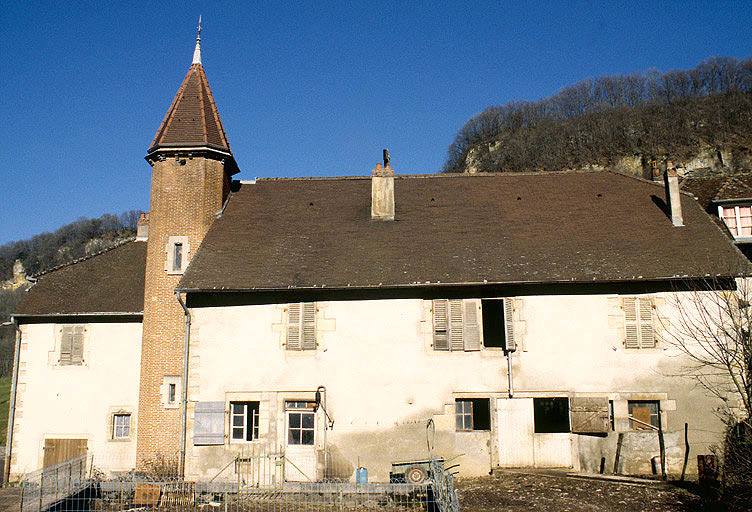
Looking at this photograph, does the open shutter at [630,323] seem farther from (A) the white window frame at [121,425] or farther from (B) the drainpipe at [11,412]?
(B) the drainpipe at [11,412]

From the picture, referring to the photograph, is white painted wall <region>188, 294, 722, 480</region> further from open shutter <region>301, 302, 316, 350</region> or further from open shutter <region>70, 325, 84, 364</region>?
open shutter <region>70, 325, 84, 364</region>

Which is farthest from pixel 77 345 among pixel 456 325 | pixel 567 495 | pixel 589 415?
pixel 589 415


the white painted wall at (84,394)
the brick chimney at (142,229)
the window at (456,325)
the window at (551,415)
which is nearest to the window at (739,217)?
the window at (551,415)

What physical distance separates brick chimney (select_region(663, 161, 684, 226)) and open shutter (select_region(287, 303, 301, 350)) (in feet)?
34.6

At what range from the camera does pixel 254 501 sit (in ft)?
42.0

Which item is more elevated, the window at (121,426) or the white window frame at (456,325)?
the white window frame at (456,325)

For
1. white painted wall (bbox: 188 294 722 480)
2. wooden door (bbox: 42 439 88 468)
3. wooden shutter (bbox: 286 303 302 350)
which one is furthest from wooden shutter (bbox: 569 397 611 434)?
wooden door (bbox: 42 439 88 468)

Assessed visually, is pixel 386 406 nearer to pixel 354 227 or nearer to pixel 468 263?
pixel 468 263

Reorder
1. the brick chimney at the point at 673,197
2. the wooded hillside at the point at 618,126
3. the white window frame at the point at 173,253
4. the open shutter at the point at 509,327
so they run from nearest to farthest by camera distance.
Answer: the open shutter at the point at 509,327, the white window frame at the point at 173,253, the brick chimney at the point at 673,197, the wooded hillside at the point at 618,126

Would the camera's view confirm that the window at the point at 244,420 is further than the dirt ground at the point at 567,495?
Yes

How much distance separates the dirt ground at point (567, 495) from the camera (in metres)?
11.4

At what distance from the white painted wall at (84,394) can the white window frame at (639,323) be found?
13.5 m

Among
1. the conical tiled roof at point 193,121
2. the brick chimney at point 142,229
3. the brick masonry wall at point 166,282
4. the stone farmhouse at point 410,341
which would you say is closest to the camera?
the stone farmhouse at point 410,341

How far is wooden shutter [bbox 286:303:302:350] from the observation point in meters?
14.7
